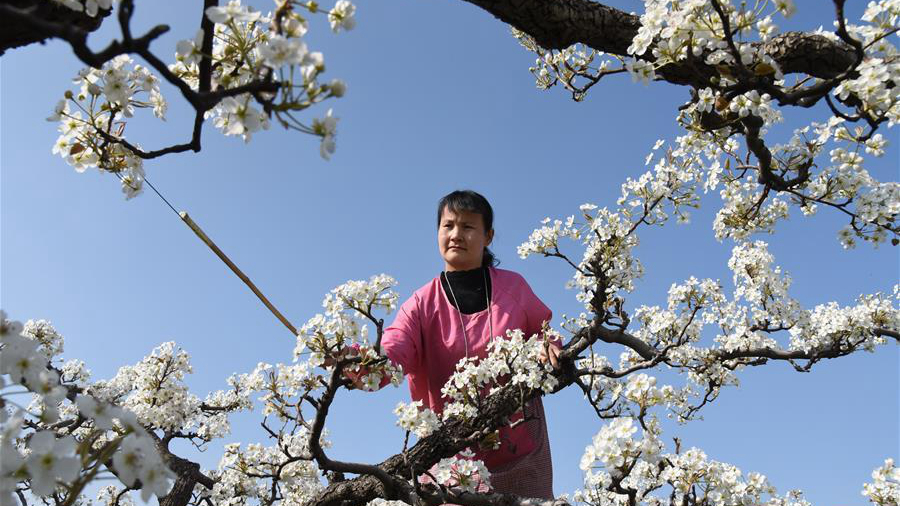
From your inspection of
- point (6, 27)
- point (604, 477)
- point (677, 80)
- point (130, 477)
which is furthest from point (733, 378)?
point (6, 27)

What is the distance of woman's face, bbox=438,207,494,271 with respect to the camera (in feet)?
15.7

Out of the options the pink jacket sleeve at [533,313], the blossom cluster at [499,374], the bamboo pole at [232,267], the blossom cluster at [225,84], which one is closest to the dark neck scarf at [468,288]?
the pink jacket sleeve at [533,313]

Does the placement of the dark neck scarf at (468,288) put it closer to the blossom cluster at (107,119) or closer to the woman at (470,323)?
the woman at (470,323)

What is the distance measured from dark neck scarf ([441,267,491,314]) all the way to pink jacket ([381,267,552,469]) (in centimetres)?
6

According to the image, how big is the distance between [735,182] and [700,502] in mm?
2292

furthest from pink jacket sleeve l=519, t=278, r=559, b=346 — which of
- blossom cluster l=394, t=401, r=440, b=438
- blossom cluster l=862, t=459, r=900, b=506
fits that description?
blossom cluster l=862, t=459, r=900, b=506

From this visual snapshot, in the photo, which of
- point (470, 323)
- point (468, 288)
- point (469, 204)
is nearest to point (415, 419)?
point (470, 323)

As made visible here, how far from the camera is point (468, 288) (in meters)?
4.86

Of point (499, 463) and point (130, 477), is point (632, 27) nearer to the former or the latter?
point (499, 463)

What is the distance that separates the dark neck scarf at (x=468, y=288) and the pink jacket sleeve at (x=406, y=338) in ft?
1.08

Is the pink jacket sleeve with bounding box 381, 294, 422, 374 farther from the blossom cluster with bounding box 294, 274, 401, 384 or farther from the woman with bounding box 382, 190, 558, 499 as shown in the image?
the blossom cluster with bounding box 294, 274, 401, 384

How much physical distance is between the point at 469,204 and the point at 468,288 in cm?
69

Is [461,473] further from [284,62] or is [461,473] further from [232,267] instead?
[284,62]

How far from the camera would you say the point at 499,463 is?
4.25 metres
